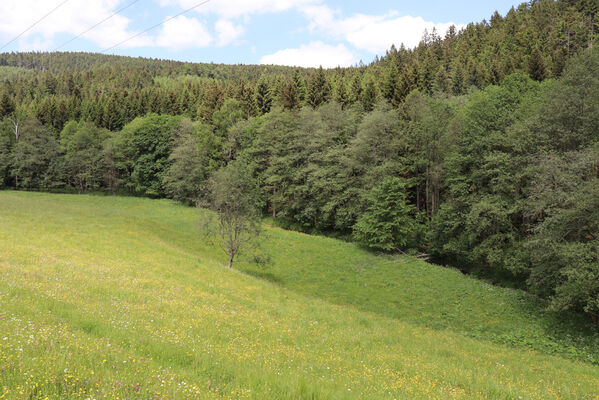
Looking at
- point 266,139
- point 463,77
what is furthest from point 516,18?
point 266,139

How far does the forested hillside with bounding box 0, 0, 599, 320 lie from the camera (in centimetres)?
2722

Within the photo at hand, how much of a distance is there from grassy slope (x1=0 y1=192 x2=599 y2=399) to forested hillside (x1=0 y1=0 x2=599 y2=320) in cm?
883

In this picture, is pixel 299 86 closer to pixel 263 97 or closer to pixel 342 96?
pixel 263 97

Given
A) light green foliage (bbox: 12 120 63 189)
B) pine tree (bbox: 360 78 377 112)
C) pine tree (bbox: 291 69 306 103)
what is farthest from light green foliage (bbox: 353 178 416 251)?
light green foliage (bbox: 12 120 63 189)

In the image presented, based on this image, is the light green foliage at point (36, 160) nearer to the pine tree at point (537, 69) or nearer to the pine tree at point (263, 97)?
the pine tree at point (263, 97)

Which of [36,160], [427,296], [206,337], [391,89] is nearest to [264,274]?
[427,296]

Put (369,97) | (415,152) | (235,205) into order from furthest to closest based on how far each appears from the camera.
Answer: (369,97)
(415,152)
(235,205)

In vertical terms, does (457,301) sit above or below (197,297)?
below

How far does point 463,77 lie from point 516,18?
63091mm

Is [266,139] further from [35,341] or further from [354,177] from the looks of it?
[35,341]

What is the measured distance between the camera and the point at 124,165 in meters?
79.4

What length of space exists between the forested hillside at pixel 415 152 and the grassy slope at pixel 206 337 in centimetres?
883

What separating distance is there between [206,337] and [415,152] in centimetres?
4610

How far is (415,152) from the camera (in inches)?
1928
